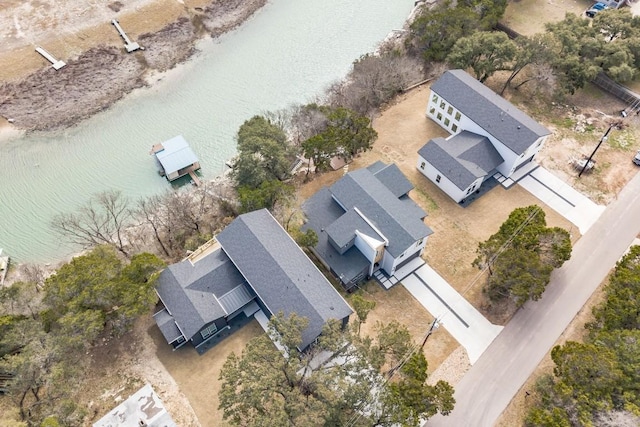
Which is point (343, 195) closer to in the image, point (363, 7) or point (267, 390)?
point (267, 390)

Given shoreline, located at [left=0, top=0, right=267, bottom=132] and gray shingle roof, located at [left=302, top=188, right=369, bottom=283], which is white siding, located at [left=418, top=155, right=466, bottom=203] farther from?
shoreline, located at [left=0, top=0, right=267, bottom=132]

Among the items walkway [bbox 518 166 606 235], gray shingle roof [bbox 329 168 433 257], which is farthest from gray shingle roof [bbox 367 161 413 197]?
walkway [bbox 518 166 606 235]

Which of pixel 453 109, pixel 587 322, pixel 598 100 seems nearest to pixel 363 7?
pixel 453 109

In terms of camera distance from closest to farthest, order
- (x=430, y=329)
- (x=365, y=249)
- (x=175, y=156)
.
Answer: (x=430, y=329) < (x=365, y=249) < (x=175, y=156)

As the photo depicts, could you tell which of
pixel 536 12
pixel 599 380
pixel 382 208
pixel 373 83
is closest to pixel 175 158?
pixel 373 83

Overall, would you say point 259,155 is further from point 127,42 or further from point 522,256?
point 127,42

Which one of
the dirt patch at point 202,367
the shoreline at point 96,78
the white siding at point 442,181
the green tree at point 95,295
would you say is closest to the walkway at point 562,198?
the white siding at point 442,181
